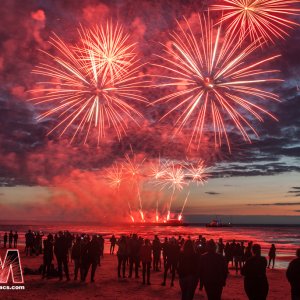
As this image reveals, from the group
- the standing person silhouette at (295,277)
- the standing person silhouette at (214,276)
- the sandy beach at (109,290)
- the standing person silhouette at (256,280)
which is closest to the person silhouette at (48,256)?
the sandy beach at (109,290)

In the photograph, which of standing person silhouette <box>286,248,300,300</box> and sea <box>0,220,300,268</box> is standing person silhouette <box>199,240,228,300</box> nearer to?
standing person silhouette <box>286,248,300,300</box>

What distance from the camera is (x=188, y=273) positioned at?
8.73 m

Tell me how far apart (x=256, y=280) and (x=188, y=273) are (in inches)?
75.1

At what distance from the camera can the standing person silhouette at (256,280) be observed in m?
7.12

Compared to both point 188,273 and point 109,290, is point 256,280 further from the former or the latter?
point 109,290

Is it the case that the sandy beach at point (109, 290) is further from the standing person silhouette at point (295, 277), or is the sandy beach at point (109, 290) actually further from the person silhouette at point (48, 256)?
the standing person silhouette at point (295, 277)

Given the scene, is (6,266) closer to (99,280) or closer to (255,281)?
(99,280)

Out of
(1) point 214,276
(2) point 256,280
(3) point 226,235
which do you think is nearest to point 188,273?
(1) point 214,276

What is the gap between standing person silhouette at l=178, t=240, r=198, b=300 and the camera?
8663 millimetres

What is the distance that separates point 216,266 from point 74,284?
6.91 metres

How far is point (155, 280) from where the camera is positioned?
14766mm

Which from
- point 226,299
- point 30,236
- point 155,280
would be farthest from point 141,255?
point 30,236

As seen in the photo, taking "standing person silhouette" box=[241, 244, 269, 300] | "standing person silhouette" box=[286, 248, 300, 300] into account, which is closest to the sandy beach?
"standing person silhouette" box=[286, 248, 300, 300]

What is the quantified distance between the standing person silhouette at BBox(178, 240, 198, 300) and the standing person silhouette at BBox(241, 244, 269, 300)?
1644 mm
